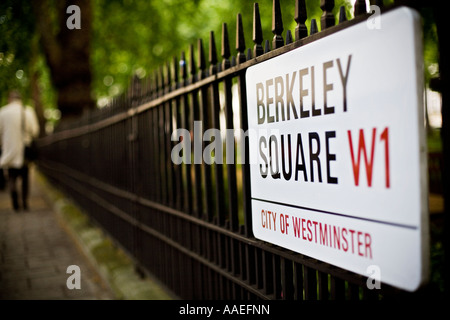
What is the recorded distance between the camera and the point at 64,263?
527 centimetres

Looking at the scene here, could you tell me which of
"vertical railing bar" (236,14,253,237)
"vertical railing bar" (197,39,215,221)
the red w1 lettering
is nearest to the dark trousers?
"vertical railing bar" (197,39,215,221)

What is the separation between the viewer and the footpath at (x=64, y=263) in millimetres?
4070

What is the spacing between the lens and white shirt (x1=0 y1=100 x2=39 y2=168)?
329 inches

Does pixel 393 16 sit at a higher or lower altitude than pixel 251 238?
higher

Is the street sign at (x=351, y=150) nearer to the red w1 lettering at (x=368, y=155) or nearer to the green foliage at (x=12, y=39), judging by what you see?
the red w1 lettering at (x=368, y=155)

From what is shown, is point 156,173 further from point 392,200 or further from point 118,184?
point 392,200

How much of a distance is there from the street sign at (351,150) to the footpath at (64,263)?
2058 mm

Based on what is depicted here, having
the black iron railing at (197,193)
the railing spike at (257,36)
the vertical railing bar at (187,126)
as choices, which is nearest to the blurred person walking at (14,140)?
the black iron railing at (197,193)

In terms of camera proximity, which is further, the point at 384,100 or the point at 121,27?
the point at 121,27

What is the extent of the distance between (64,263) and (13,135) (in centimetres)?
406

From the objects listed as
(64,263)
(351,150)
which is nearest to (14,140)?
(64,263)

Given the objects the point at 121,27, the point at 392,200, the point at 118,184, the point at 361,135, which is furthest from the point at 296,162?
the point at 121,27

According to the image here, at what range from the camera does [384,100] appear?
4.75 ft
